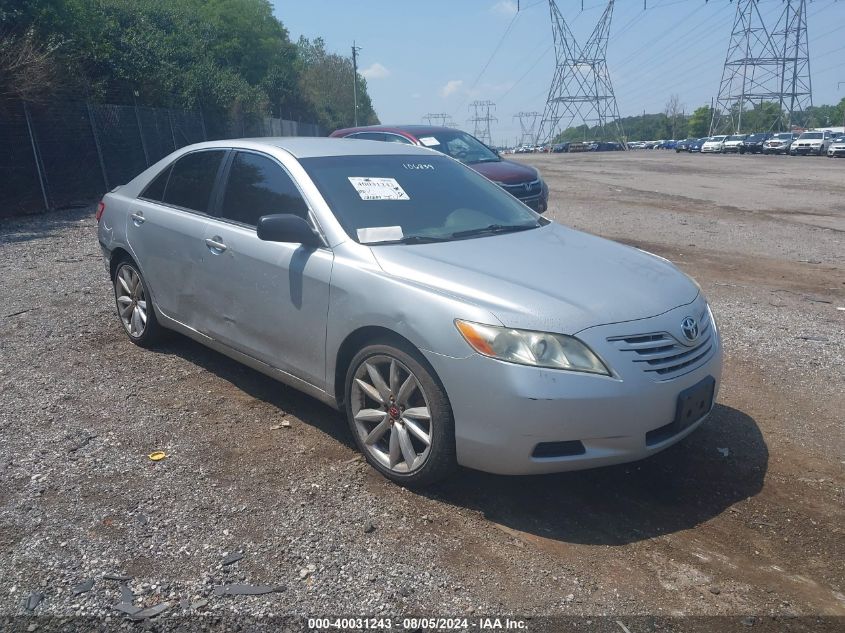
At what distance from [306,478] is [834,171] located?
33117 millimetres

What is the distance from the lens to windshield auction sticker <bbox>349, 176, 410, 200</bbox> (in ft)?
14.5

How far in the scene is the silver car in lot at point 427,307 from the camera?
3.29 meters

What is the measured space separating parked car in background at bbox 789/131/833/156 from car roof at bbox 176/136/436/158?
52.7m

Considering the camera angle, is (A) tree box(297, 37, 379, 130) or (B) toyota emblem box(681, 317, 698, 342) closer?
(B) toyota emblem box(681, 317, 698, 342)

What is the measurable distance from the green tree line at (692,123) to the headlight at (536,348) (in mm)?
98833

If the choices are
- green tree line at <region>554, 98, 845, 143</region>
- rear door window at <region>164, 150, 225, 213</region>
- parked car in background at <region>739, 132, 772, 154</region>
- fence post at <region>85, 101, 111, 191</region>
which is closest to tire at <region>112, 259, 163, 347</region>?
rear door window at <region>164, 150, 225, 213</region>

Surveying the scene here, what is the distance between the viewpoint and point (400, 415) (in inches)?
145

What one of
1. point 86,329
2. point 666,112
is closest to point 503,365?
point 86,329

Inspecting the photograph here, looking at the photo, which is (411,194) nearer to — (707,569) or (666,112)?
(707,569)

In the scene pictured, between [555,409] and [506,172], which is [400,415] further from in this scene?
[506,172]

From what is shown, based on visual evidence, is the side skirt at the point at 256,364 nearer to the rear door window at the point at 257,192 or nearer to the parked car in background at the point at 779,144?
the rear door window at the point at 257,192

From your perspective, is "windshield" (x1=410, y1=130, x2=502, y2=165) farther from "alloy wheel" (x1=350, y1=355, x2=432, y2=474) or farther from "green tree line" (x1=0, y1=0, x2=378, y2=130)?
"alloy wheel" (x1=350, y1=355, x2=432, y2=474)

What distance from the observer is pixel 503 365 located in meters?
3.24

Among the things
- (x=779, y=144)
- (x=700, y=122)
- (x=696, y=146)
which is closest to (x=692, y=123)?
(x=700, y=122)
